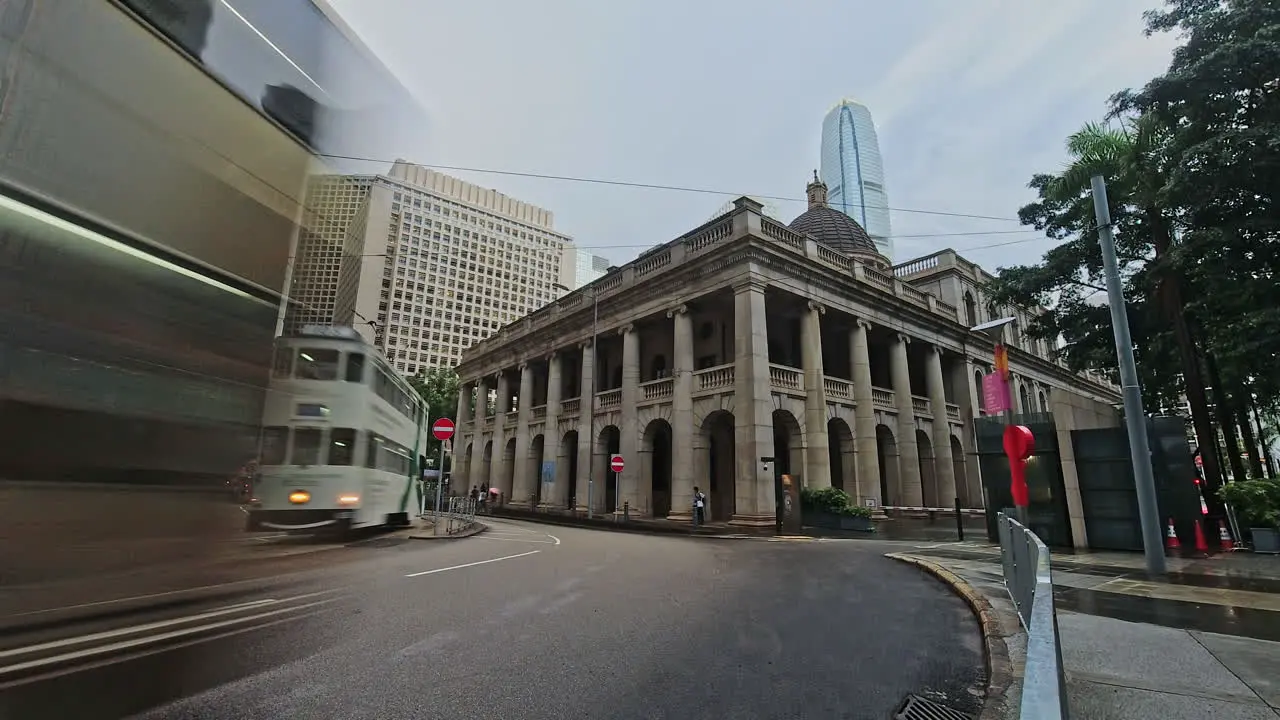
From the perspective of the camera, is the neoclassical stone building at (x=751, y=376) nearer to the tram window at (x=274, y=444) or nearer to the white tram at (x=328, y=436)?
the white tram at (x=328, y=436)

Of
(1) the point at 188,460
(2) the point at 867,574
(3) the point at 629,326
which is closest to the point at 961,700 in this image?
(1) the point at 188,460

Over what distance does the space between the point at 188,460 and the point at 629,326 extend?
23.2m

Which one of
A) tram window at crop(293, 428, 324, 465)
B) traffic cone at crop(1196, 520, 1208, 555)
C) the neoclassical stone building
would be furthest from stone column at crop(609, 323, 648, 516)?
tram window at crop(293, 428, 324, 465)

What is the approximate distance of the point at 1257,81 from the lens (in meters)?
11.6

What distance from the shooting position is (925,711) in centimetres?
356

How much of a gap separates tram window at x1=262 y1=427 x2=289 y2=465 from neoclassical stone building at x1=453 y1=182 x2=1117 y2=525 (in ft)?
51.6

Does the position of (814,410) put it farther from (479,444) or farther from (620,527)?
(479,444)

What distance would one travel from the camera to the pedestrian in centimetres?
1920

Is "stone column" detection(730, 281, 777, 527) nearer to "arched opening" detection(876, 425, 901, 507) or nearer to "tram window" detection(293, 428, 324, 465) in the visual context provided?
"arched opening" detection(876, 425, 901, 507)

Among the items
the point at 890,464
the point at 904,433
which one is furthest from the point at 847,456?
the point at 904,433

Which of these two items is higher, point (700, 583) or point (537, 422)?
point (537, 422)

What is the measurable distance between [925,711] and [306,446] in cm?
381

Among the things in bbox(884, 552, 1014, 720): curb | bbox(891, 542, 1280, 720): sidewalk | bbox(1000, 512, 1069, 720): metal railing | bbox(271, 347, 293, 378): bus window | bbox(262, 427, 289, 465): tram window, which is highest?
bbox(271, 347, 293, 378): bus window

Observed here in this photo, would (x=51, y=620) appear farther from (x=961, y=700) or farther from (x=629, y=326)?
(x=629, y=326)
